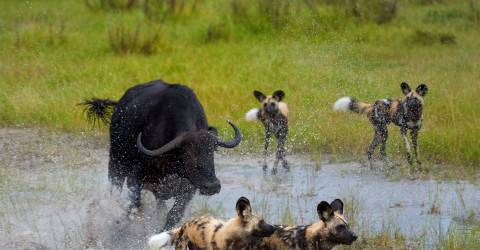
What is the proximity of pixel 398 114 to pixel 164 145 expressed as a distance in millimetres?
3407

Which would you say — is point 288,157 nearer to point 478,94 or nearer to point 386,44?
point 478,94

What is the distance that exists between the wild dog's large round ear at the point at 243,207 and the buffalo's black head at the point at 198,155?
1217 millimetres

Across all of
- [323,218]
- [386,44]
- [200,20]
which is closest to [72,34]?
[200,20]

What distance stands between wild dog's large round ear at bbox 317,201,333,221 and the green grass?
402 centimetres

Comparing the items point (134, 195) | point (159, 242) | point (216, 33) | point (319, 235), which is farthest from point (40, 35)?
point (319, 235)

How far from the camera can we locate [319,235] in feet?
19.3

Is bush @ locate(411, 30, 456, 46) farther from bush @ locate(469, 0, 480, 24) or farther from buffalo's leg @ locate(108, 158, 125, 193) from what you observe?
buffalo's leg @ locate(108, 158, 125, 193)

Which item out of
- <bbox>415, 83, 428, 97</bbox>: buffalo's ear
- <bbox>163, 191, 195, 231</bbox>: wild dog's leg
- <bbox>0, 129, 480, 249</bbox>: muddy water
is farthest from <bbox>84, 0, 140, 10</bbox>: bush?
<bbox>163, 191, 195, 231</bbox>: wild dog's leg

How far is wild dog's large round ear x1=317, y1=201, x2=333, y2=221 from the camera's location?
5.71m

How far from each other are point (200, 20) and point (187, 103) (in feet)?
32.0

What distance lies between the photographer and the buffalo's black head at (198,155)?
6.98 m

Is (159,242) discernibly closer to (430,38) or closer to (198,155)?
(198,155)

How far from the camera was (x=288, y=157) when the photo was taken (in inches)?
406

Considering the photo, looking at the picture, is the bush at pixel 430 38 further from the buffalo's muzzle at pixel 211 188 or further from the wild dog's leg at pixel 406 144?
the buffalo's muzzle at pixel 211 188
